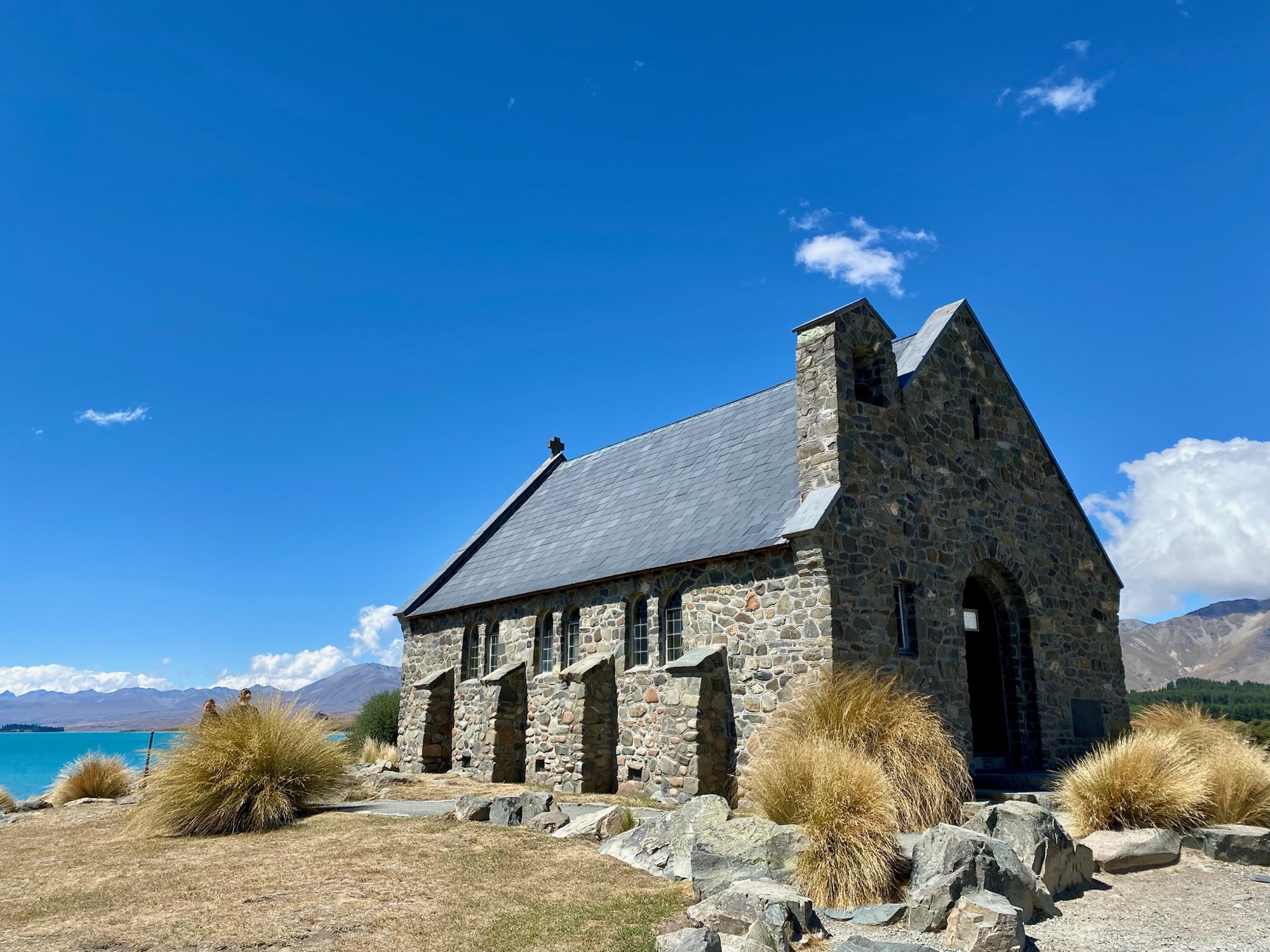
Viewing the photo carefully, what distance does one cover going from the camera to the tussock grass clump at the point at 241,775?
12633 mm

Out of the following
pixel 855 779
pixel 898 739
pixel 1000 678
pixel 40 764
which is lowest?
pixel 40 764

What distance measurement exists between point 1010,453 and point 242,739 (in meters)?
15.4

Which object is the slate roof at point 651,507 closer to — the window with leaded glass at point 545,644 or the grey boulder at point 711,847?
the window with leaded glass at point 545,644

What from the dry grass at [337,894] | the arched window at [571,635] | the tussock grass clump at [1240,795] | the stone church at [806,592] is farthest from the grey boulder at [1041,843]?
the arched window at [571,635]

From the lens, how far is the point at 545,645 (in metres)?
20.1

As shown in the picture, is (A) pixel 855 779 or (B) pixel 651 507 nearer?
(A) pixel 855 779

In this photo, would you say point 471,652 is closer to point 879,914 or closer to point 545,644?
point 545,644

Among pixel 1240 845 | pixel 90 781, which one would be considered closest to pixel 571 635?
pixel 90 781

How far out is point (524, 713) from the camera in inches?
786

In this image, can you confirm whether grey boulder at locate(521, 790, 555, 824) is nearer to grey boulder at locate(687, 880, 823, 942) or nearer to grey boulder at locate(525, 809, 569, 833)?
A: grey boulder at locate(525, 809, 569, 833)

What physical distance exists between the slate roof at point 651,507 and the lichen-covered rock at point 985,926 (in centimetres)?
750

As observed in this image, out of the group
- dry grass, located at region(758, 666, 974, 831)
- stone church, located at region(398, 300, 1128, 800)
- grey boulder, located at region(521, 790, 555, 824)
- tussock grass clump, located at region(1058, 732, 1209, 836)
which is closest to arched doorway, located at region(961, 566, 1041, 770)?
stone church, located at region(398, 300, 1128, 800)

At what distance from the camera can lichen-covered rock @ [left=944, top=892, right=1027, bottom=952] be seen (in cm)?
683

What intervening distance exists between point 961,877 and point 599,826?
5.03 metres
